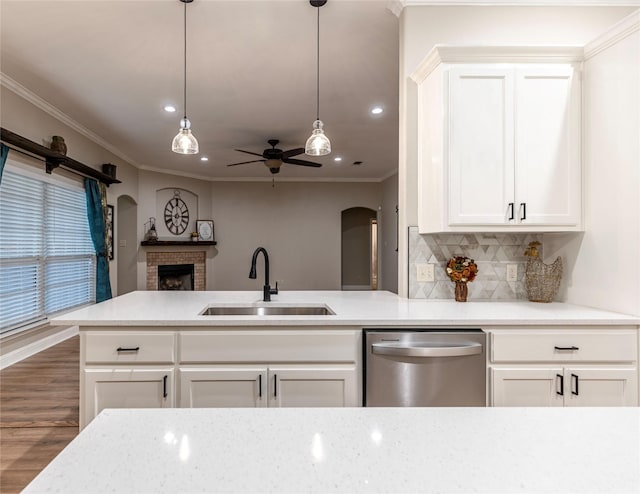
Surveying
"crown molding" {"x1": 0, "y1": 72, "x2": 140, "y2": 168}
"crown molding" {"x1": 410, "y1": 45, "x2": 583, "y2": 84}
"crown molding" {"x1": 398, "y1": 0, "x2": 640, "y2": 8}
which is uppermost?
"crown molding" {"x1": 398, "y1": 0, "x2": 640, "y2": 8}

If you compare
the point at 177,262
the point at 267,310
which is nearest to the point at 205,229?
the point at 177,262

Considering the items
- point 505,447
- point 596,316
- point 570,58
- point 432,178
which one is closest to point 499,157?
point 432,178

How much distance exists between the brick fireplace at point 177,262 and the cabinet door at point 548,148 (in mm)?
6533

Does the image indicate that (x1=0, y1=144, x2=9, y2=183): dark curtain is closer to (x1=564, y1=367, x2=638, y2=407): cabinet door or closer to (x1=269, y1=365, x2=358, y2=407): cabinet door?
(x1=269, y1=365, x2=358, y2=407): cabinet door

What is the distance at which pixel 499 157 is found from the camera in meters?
2.10

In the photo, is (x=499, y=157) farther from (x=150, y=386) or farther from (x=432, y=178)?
(x=150, y=386)

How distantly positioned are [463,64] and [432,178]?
663 mm

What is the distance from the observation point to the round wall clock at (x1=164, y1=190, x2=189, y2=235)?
7402 mm

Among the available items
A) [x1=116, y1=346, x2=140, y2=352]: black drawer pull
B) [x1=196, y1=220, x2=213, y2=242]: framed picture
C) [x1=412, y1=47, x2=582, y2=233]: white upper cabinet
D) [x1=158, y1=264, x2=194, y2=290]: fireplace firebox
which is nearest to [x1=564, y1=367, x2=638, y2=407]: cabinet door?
[x1=412, y1=47, x2=582, y2=233]: white upper cabinet

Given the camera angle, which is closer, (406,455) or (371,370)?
(406,455)

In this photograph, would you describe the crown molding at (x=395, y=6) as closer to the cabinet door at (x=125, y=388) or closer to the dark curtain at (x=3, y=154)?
the cabinet door at (x=125, y=388)

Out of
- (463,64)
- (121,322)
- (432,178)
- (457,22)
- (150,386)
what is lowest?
(150,386)

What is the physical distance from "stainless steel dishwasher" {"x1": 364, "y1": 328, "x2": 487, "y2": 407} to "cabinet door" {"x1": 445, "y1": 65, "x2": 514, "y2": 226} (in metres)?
0.73

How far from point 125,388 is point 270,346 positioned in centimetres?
71
